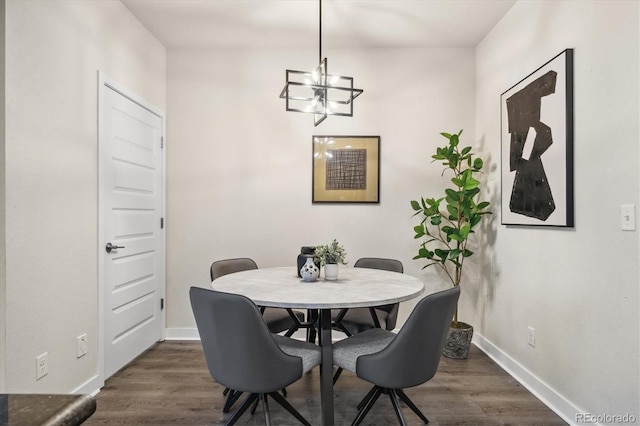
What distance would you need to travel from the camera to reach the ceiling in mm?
2688

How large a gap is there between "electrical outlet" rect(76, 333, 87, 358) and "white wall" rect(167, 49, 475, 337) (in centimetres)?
113

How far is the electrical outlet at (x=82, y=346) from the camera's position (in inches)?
86.5

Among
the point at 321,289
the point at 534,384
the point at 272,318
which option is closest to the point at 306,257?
the point at 321,289

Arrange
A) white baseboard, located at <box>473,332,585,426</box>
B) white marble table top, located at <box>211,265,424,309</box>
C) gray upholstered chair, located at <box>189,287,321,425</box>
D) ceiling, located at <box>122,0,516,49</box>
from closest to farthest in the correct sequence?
gray upholstered chair, located at <box>189,287,321,425</box>
white marble table top, located at <box>211,265,424,309</box>
white baseboard, located at <box>473,332,585,426</box>
ceiling, located at <box>122,0,516,49</box>

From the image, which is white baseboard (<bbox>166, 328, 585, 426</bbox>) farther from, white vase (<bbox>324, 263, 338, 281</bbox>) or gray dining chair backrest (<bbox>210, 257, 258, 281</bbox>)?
white vase (<bbox>324, 263, 338, 281</bbox>)

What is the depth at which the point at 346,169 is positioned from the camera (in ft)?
11.0

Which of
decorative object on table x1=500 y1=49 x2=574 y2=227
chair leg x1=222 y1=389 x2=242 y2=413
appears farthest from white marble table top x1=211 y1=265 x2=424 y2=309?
decorative object on table x1=500 y1=49 x2=574 y2=227

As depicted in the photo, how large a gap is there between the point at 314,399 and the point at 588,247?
5.98ft

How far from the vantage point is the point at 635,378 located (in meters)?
1.61

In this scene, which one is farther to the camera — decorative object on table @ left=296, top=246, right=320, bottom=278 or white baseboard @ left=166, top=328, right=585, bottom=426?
decorative object on table @ left=296, top=246, right=320, bottom=278

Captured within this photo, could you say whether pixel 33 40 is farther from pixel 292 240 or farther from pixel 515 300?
pixel 515 300

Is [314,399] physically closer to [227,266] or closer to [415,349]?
[415,349]

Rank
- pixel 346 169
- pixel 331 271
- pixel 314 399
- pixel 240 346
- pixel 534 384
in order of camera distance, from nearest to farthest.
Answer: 1. pixel 240 346
2. pixel 331 271
3. pixel 314 399
4. pixel 534 384
5. pixel 346 169

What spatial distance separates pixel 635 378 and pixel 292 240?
2517mm
